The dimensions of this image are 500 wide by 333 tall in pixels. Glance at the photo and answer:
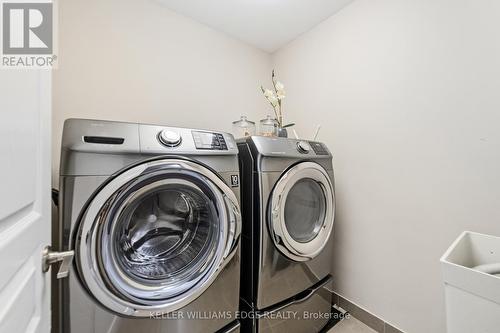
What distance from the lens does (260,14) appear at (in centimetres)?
162

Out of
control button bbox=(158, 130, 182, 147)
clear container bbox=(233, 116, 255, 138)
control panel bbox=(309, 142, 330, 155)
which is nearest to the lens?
control button bbox=(158, 130, 182, 147)

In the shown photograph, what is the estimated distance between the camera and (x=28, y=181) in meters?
0.44

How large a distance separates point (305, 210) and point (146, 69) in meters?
1.44

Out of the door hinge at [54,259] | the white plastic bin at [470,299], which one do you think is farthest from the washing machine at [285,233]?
the door hinge at [54,259]

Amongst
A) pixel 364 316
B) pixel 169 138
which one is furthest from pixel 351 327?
pixel 169 138

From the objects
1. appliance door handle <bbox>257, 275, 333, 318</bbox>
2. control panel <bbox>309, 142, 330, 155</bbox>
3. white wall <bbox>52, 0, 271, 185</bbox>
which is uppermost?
white wall <bbox>52, 0, 271, 185</bbox>

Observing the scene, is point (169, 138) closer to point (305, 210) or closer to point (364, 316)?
point (305, 210)

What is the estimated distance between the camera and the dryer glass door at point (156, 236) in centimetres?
71

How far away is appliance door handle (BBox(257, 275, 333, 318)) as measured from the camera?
108cm

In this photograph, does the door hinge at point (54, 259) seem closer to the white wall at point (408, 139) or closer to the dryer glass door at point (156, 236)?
the dryer glass door at point (156, 236)

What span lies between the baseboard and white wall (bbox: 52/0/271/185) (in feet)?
5.30

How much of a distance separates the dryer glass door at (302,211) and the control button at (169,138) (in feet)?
1.74

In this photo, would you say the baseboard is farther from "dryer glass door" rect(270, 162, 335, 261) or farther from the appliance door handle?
"dryer glass door" rect(270, 162, 335, 261)

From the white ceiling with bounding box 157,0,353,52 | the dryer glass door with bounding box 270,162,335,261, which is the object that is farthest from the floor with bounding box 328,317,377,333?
the white ceiling with bounding box 157,0,353,52
